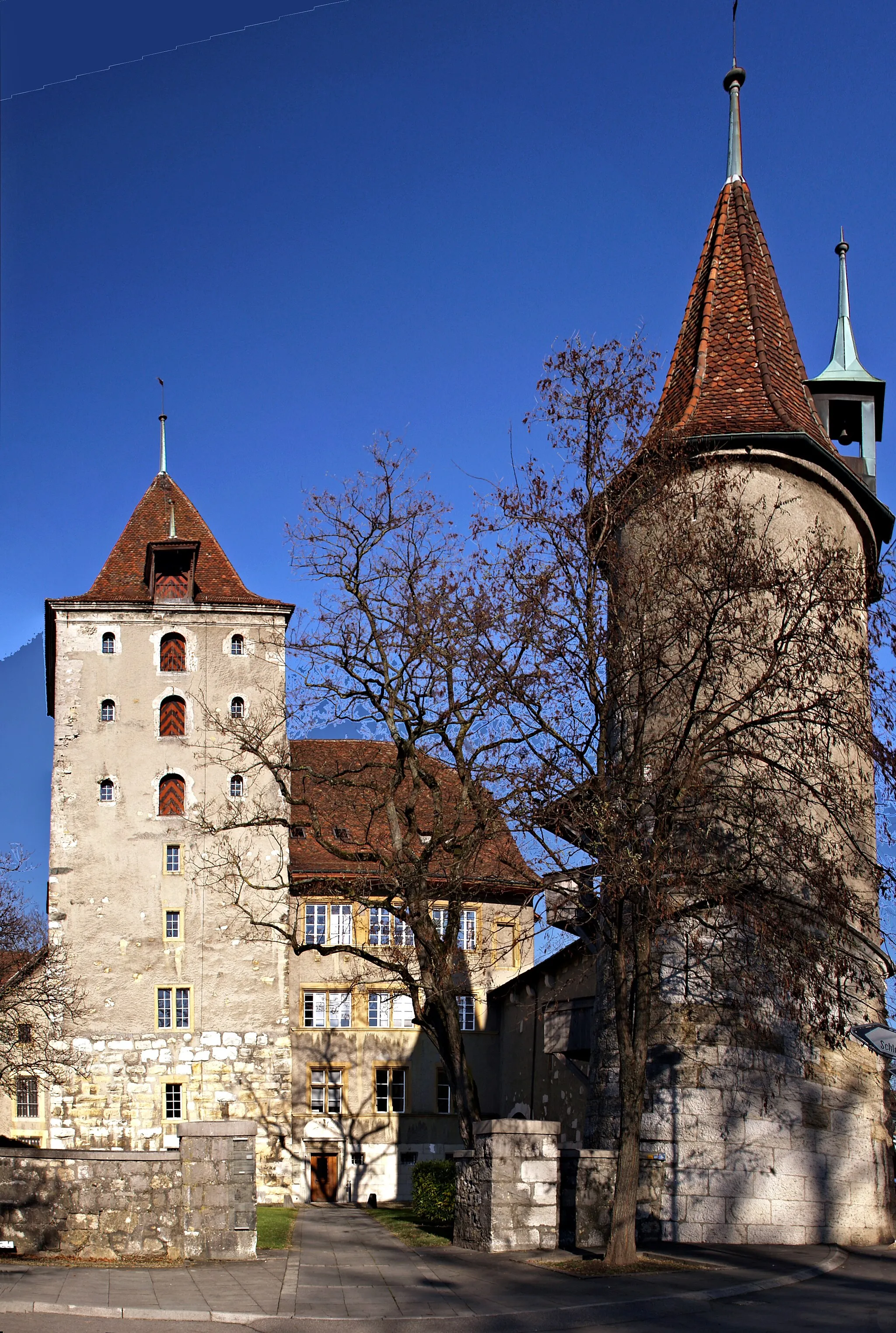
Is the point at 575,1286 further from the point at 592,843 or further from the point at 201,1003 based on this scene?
the point at 201,1003

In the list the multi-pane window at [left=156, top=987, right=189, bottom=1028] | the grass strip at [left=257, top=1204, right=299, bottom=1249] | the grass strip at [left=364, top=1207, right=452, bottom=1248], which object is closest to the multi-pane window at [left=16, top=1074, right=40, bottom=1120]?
the multi-pane window at [left=156, top=987, right=189, bottom=1028]

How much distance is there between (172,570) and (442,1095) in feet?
54.1

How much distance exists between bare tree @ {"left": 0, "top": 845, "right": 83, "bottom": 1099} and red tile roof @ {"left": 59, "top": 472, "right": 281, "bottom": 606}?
314 inches

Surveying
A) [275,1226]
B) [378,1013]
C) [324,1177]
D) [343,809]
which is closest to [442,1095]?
[378,1013]

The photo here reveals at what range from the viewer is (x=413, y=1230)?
20578 mm

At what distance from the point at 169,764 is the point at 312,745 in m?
7.40

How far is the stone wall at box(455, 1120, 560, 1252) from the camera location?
1605cm

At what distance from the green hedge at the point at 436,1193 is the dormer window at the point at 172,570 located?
2196 cm

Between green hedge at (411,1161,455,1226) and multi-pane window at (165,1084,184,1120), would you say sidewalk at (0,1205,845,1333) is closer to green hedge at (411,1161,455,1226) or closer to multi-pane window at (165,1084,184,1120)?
green hedge at (411,1161,455,1226)

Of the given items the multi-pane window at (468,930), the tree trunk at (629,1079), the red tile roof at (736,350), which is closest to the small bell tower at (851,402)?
the red tile roof at (736,350)

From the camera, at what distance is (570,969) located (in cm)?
3041

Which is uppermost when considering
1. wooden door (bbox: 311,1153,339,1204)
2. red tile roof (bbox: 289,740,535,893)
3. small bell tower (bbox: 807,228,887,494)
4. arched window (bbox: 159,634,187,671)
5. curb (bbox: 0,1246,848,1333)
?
small bell tower (bbox: 807,228,887,494)

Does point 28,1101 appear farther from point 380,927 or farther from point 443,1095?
point 443,1095

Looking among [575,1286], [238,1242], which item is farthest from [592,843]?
[238,1242]
